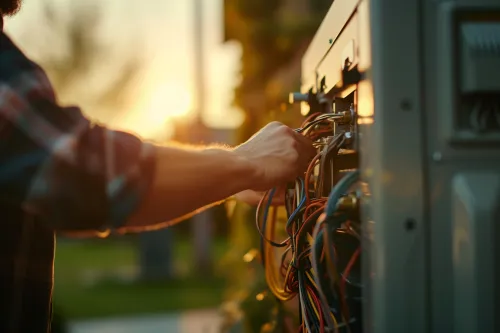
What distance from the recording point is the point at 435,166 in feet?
4.73

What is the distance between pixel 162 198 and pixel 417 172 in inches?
22.9

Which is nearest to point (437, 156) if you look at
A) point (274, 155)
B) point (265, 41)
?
point (274, 155)

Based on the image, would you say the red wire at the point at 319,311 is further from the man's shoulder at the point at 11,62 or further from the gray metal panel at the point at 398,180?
the man's shoulder at the point at 11,62

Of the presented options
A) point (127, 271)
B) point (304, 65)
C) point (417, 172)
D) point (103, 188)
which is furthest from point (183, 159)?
point (127, 271)

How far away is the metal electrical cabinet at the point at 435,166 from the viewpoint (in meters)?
1.43

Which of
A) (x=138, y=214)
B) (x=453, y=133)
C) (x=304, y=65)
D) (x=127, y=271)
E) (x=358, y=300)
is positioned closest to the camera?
(x=453, y=133)

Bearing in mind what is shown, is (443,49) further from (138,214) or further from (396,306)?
(138,214)

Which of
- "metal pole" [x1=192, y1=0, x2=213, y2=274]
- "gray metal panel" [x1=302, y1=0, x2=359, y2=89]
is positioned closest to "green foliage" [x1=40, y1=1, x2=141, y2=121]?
"metal pole" [x1=192, y1=0, x2=213, y2=274]

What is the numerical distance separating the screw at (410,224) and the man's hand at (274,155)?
18.3 inches

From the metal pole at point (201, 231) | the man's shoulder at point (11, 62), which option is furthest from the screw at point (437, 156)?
the metal pole at point (201, 231)

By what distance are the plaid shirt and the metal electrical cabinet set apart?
554mm

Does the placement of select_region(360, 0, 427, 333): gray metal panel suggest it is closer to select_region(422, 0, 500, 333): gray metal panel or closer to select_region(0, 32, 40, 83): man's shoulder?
select_region(422, 0, 500, 333): gray metal panel

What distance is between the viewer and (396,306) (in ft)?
4.70

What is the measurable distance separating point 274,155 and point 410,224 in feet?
1.62
